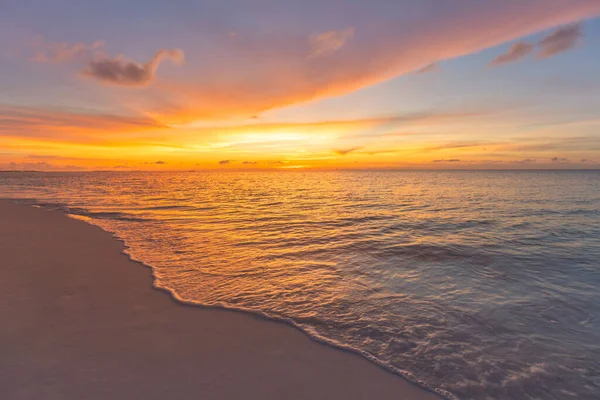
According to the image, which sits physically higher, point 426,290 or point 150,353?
point 150,353

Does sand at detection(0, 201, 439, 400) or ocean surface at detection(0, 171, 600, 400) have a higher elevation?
sand at detection(0, 201, 439, 400)

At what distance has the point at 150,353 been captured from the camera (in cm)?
553

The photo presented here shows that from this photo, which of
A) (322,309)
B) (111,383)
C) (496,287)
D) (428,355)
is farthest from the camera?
(496,287)

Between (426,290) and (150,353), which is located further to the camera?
(426,290)

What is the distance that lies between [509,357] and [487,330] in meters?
1.04

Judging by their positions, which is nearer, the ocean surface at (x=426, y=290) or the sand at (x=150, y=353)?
the sand at (x=150, y=353)

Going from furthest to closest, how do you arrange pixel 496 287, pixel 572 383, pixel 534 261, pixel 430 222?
pixel 430 222 → pixel 534 261 → pixel 496 287 → pixel 572 383

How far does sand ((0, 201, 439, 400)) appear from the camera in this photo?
4.67 metres

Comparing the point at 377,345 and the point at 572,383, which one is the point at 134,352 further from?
the point at 572,383

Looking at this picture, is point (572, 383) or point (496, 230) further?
point (496, 230)

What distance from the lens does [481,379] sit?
527 cm

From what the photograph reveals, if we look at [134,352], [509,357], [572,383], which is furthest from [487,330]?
[134,352]

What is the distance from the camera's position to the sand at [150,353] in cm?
467

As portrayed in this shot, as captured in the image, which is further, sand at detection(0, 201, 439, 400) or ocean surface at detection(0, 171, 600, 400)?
ocean surface at detection(0, 171, 600, 400)
